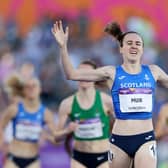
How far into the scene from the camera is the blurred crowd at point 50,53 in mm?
11305

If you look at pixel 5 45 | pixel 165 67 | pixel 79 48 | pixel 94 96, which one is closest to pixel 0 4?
pixel 5 45

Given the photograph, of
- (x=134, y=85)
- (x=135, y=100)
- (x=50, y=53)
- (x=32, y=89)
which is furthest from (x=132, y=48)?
(x=50, y=53)

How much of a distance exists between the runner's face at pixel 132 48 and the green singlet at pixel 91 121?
1753 millimetres

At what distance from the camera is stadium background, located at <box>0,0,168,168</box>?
11.3 metres

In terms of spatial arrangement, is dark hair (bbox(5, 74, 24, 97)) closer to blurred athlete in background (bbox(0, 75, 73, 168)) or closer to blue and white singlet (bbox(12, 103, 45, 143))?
blurred athlete in background (bbox(0, 75, 73, 168))

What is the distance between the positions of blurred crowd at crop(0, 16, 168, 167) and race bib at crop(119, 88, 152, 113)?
16.6 feet

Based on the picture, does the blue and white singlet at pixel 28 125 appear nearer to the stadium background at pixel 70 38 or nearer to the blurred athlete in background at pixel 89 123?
the blurred athlete in background at pixel 89 123

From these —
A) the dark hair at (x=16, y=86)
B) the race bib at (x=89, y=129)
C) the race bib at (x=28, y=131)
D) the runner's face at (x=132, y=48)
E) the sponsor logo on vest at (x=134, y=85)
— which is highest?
the runner's face at (x=132, y=48)

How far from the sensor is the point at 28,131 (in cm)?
891

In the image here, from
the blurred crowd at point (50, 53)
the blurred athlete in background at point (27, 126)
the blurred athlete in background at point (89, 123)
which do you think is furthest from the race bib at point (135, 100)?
the blurred crowd at point (50, 53)

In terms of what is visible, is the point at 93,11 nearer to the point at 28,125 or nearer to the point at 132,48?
the point at 28,125

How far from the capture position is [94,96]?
8.12 meters

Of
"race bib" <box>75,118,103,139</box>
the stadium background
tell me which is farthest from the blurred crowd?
"race bib" <box>75,118,103,139</box>

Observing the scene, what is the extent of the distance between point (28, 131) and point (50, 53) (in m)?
2.66
